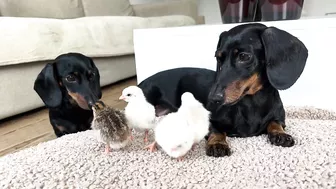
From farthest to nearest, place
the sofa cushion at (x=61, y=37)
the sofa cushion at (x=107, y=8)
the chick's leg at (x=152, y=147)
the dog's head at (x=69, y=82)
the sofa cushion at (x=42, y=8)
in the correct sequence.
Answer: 1. the sofa cushion at (x=107, y=8)
2. the sofa cushion at (x=42, y=8)
3. the sofa cushion at (x=61, y=37)
4. the dog's head at (x=69, y=82)
5. the chick's leg at (x=152, y=147)

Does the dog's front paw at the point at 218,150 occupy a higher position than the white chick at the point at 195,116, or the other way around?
the white chick at the point at 195,116

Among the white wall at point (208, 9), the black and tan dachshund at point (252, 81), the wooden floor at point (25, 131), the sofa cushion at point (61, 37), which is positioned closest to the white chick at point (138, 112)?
the black and tan dachshund at point (252, 81)

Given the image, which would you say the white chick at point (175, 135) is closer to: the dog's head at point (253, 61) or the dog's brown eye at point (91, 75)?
the dog's head at point (253, 61)

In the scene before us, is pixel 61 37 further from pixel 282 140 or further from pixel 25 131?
pixel 282 140

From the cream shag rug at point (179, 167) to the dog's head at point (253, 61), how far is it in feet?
0.61

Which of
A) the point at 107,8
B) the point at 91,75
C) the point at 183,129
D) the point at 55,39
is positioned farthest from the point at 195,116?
the point at 107,8

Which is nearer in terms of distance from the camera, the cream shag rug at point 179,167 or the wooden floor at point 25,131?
the cream shag rug at point 179,167

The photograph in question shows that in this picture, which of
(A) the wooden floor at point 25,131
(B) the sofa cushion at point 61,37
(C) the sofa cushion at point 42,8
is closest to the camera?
(A) the wooden floor at point 25,131

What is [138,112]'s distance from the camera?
1083 millimetres

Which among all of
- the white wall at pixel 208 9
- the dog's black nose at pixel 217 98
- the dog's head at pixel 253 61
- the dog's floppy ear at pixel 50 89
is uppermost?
the dog's head at pixel 253 61

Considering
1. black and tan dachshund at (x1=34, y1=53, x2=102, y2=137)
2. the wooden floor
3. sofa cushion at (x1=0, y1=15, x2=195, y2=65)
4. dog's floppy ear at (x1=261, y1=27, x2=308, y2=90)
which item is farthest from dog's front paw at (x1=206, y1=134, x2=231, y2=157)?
sofa cushion at (x1=0, y1=15, x2=195, y2=65)

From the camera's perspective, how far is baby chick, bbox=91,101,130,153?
985 millimetres

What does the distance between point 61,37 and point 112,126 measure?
3.76 ft

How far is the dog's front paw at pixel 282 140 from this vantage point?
107cm
